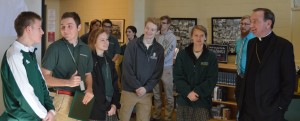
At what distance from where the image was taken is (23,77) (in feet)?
7.61

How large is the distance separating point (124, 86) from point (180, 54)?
2.47ft

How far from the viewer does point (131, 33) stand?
20.8 ft

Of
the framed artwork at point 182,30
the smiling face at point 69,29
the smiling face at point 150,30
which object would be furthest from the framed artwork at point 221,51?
the smiling face at point 69,29

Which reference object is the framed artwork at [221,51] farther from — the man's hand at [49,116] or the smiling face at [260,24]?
the man's hand at [49,116]

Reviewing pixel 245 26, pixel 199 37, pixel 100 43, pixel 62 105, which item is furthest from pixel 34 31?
pixel 245 26

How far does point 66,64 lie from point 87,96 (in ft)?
1.10

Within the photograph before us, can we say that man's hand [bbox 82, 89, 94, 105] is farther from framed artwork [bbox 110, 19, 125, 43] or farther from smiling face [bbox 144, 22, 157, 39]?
framed artwork [bbox 110, 19, 125, 43]

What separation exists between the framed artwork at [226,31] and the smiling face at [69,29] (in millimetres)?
3618

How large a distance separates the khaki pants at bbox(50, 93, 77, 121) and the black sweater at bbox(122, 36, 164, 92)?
1.08 metres

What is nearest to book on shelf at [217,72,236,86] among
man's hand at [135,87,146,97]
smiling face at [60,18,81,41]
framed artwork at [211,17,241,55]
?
framed artwork at [211,17,241,55]

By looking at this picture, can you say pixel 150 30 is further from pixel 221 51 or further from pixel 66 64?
pixel 221 51

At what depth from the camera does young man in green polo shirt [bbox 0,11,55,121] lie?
2.31 metres

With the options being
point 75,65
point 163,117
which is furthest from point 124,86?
point 163,117

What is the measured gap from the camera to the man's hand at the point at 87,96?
296 cm
